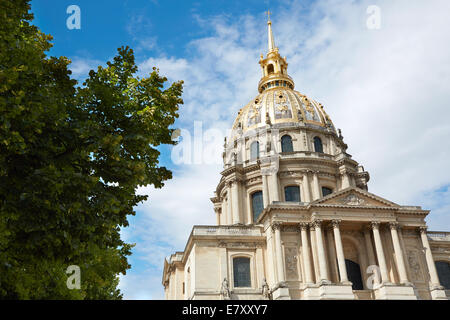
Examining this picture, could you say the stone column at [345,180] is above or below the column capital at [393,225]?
above

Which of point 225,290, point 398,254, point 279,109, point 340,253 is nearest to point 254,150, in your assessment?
point 279,109

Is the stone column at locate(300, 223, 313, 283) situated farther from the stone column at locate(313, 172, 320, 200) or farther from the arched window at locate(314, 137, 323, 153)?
the arched window at locate(314, 137, 323, 153)

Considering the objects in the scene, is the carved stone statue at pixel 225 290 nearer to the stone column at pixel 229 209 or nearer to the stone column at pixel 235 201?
the stone column at pixel 235 201

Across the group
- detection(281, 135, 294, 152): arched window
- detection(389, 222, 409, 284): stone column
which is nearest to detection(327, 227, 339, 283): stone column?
detection(389, 222, 409, 284): stone column

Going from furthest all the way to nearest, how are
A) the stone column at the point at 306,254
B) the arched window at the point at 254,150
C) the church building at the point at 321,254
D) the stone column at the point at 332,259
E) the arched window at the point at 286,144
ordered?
the arched window at the point at 254,150
the arched window at the point at 286,144
the stone column at the point at 332,259
the stone column at the point at 306,254
the church building at the point at 321,254

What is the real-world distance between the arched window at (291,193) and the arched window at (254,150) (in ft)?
20.9

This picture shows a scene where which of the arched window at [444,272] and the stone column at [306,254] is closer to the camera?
the stone column at [306,254]

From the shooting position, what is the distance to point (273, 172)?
49.5 m

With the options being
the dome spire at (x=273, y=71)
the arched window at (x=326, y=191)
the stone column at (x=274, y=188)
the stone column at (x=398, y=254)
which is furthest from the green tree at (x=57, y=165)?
the dome spire at (x=273, y=71)

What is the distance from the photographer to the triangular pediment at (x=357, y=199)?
3912 centimetres
